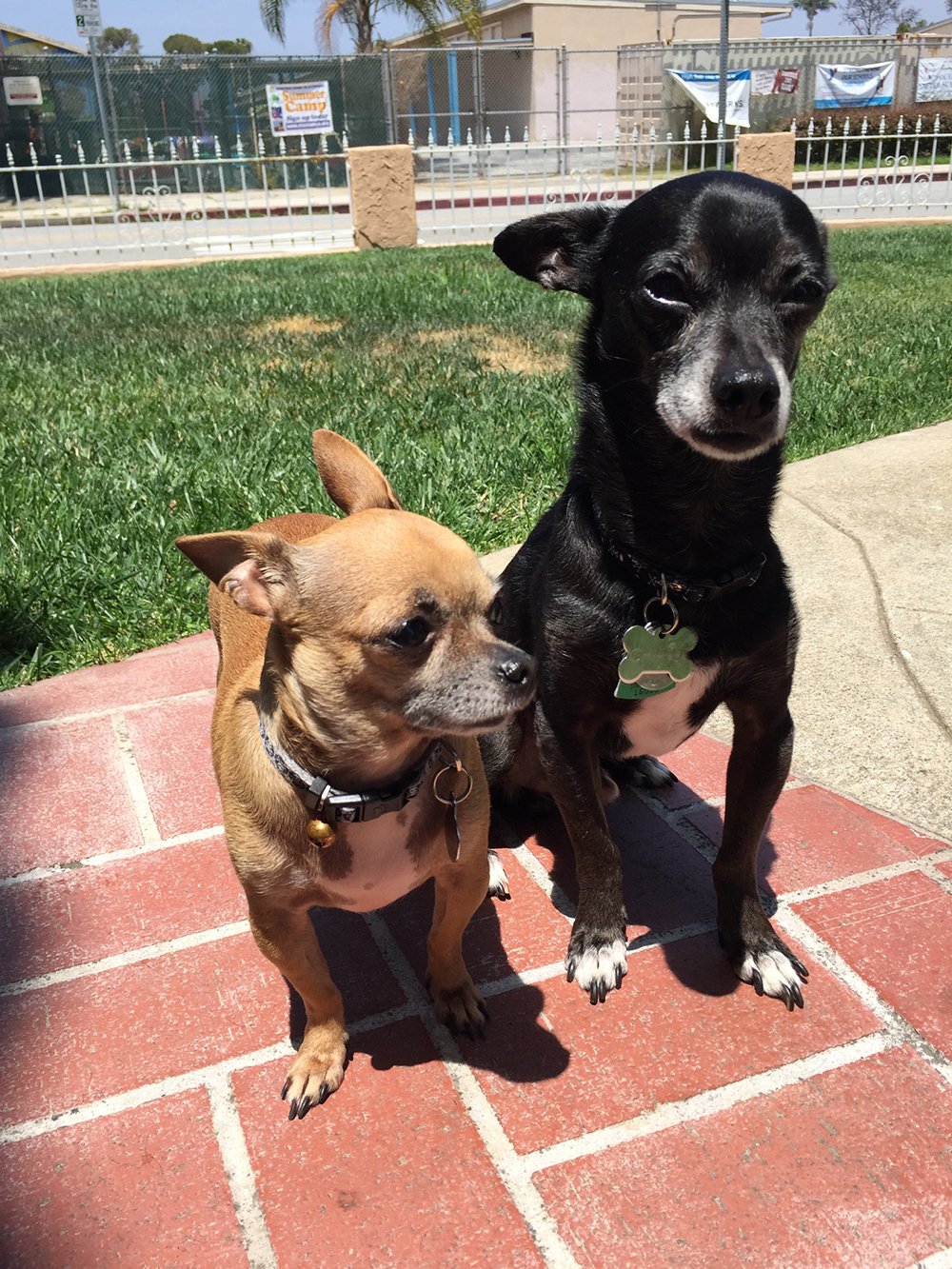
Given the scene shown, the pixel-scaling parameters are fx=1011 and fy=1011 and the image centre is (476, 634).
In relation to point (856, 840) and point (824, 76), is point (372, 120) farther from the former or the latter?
point (856, 840)

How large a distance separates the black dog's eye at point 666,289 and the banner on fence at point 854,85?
35685 millimetres

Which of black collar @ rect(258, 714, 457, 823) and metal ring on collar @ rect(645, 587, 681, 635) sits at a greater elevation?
metal ring on collar @ rect(645, 587, 681, 635)

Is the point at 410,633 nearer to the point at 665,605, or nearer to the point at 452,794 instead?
the point at 452,794

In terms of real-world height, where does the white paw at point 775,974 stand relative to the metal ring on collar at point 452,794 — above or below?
below

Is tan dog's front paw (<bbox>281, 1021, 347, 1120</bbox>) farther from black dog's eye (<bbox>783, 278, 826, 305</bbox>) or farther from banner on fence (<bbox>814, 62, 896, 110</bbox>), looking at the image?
banner on fence (<bbox>814, 62, 896, 110</bbox>)

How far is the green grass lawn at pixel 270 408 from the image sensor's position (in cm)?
410

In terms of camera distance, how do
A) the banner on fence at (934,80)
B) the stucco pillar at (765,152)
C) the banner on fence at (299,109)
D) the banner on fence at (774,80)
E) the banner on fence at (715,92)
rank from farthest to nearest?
the banner on fence at (774,80)
the banner on fence at (934,80)
the banner on fence at (715,92)
the banner on fence at (299,109)
the stucco pillar at (765,152)

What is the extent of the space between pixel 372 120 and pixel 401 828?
93.0 ft

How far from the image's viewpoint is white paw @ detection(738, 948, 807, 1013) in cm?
219

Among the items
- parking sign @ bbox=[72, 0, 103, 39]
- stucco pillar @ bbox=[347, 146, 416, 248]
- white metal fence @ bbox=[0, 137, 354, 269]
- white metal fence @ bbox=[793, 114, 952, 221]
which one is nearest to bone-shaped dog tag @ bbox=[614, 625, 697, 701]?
stucco pillar @ bbox=[347, 146, 416, 248]

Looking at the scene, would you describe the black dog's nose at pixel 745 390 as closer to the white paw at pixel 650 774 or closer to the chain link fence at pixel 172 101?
the white paw at pixel 650 774

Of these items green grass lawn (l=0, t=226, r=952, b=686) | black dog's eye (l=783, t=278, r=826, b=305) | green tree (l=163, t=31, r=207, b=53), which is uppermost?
green tree (l=163, t=31, r=207, b=53)

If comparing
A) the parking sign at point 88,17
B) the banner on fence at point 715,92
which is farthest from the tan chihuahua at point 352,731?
the banner on fence at point 715,92

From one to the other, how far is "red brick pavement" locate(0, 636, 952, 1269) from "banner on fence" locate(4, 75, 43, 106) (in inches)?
1101
